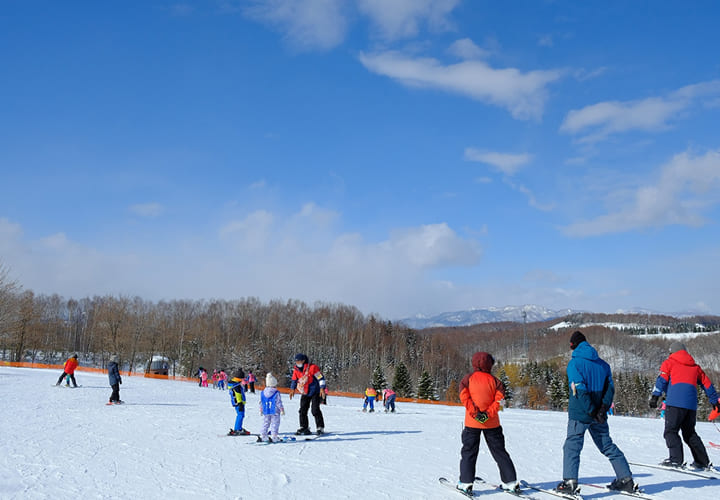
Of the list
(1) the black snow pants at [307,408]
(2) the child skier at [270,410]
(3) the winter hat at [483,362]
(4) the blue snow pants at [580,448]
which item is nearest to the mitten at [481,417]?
(3) the winter hat at [483,362]

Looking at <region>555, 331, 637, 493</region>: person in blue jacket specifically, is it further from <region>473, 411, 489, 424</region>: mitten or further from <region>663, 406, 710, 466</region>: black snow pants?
<region>663, 406, 710, 466</region>: black snow pants

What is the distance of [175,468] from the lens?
6.89 m

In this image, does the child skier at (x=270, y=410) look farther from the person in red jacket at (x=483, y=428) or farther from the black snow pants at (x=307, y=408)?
the person in red jacket at (x=483, y=428)

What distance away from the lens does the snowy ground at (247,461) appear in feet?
19.2

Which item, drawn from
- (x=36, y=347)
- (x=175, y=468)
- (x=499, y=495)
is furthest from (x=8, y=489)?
(x=36, y=347)

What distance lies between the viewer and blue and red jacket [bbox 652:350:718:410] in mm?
7570

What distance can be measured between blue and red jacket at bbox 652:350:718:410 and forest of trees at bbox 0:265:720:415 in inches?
2140

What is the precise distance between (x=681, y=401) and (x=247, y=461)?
21.2ft

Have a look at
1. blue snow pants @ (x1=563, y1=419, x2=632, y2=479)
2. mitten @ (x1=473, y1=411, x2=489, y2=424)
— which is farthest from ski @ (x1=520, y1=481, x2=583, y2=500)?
mitten @ (x1=473, y1=411, x2=489, y2=424)

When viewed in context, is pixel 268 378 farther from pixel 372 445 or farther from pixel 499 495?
pixel 499 495

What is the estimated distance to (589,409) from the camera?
5.81 metres

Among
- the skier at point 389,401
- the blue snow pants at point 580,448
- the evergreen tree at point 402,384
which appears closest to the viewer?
the blue snow pants at point 580,448

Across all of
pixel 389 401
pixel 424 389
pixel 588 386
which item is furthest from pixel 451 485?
pixel 424 389

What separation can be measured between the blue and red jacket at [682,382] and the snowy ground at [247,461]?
41.6 inches
